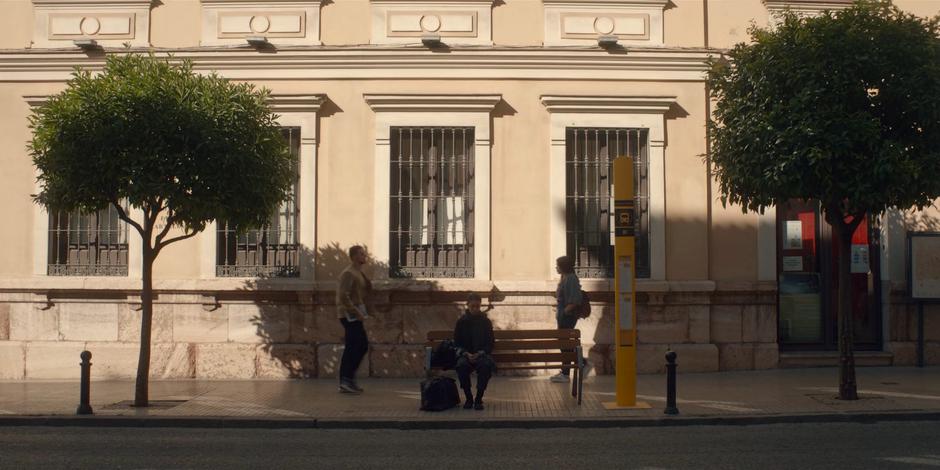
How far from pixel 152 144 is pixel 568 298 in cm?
572

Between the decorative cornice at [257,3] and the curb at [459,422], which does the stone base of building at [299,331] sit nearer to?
the curb at [459,422]

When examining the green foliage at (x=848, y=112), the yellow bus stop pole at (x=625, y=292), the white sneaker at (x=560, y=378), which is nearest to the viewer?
the green foliage at (x=848, y=112)

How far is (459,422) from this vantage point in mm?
10992

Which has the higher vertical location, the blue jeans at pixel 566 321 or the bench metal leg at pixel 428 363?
the blue jeans at pixel 566 321

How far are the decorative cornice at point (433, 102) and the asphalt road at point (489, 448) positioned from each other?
589cm

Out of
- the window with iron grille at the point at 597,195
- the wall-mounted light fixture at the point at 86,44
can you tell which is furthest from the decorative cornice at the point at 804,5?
the wall-mounted light fixture at the point at 86,44

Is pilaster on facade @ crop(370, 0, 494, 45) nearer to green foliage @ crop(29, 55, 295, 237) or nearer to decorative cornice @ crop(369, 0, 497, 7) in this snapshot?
decorative cornice @ crop(369, 0, 497, 7)

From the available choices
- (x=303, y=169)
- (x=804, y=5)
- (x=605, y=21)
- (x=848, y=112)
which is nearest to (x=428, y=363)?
(x=303, y=169)

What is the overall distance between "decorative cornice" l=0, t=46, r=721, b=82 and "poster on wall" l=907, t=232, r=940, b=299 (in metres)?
4.04

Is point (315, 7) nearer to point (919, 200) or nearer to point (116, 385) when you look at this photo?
point (116, 385)

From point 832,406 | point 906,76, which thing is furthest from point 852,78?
point 832,406

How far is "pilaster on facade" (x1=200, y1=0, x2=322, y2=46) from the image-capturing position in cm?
1537

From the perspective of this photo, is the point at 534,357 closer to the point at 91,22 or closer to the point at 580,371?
the point at 580,371

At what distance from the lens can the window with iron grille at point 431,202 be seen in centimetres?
1525
